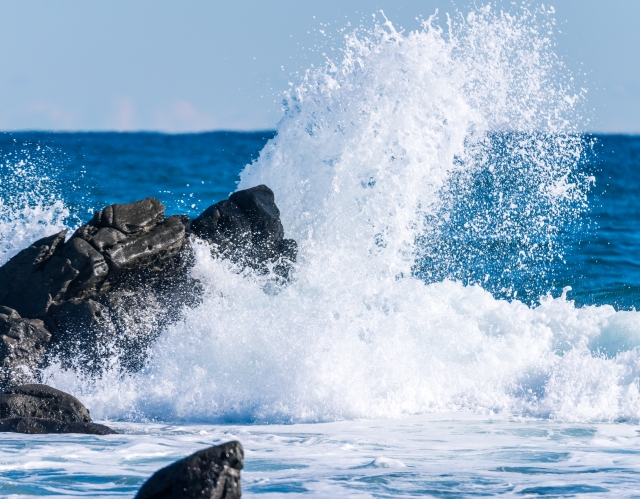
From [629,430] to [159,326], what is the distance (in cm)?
448

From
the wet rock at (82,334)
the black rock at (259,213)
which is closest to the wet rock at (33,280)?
the wet rock at (82,334)

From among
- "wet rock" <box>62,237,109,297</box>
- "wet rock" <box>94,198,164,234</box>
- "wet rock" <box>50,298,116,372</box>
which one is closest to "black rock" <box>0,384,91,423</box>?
"wet rock" <box>50,298,116,372</box>

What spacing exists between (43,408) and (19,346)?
1.24 metres

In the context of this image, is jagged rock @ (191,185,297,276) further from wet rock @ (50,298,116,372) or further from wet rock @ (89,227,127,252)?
wet rock @ (50,298,116,372)

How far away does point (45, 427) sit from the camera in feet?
20.1

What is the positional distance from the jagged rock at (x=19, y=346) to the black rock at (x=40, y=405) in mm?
863

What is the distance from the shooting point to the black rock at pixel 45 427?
6062 mm

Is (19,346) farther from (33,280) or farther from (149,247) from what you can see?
(149,247)

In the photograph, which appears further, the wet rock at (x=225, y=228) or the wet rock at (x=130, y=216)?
the wet rock at (x=225, y=228)

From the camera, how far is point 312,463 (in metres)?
5.41

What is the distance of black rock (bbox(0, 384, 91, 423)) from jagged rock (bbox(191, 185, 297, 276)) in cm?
301

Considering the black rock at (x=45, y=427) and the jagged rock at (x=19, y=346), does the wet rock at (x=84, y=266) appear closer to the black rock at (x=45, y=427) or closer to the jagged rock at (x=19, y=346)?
the jagged rock at (x=19, y=346)

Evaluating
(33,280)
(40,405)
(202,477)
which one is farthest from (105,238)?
(202,477)

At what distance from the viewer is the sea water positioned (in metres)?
5.33
